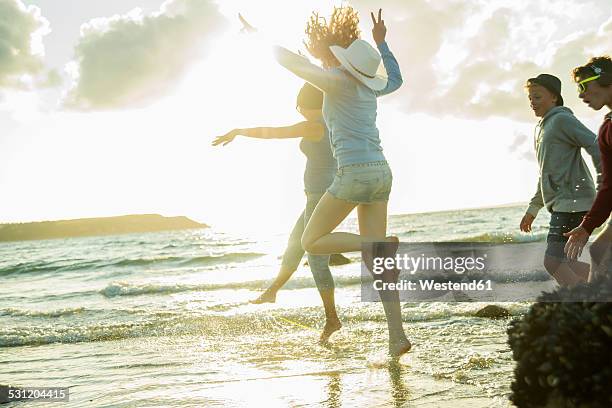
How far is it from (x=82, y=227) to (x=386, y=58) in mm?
115449

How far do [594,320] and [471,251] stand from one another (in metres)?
21.7

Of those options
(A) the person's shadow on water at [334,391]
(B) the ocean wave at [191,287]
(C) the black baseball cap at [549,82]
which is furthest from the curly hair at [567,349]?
(B) the ocean wave at [191,287]

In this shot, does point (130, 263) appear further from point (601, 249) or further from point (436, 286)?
point (601, 249)

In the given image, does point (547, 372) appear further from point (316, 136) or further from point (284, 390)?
point (316, 136)

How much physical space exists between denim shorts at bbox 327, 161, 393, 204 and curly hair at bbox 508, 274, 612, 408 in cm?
194

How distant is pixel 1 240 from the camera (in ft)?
352

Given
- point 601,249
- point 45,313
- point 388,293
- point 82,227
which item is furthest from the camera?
point 82,227

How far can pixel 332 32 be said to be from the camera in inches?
167

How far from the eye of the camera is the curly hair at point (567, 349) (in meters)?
2.09

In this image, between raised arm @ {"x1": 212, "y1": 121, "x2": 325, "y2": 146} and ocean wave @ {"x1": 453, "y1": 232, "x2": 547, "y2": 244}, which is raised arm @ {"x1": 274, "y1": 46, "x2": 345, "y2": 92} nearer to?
raised arm @ {"x1": 212, "y1": 121, "x2": 325, "y2": 146}

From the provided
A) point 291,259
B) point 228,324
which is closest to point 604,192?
point 291,259

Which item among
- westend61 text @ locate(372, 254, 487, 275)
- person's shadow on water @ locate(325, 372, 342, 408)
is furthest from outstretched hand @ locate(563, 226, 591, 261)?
westend61 text @ locate(372, 254, 487, 275)

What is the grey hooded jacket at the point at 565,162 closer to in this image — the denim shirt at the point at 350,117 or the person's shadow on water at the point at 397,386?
the denim shirt at the point at 350,117

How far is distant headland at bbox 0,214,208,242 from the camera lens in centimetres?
10875
